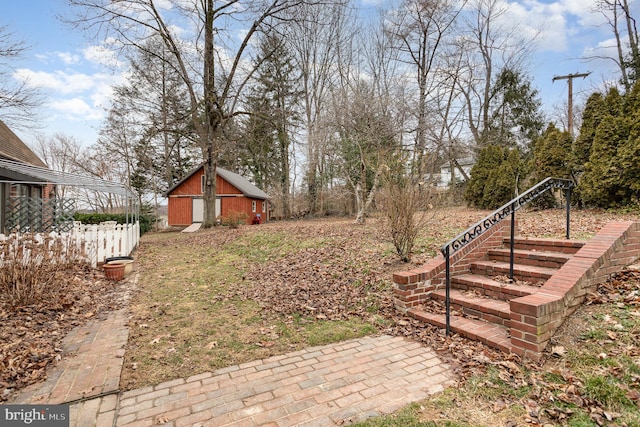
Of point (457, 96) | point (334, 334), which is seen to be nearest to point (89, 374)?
point (334, 334)

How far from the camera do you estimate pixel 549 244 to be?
445 cm

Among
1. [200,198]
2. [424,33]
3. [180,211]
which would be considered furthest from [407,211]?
[180,211]

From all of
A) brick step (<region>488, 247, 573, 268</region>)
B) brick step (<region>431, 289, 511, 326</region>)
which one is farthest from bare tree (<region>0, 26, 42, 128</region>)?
brick step (<region>488, 247, 573, 268</region>)

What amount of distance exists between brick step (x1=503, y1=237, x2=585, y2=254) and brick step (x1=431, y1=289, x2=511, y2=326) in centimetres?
131

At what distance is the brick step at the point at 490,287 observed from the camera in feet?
12.0

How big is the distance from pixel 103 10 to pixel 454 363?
16.4m

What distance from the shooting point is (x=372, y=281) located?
17.0 ft

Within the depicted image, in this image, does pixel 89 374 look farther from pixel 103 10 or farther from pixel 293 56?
pixel 293 56

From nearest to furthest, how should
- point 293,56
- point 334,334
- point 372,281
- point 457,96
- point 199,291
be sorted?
point 334,334 < point 372,281 < point 199,291 < point 457,96 < point 293,56

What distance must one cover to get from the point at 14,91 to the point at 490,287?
54.1 ft

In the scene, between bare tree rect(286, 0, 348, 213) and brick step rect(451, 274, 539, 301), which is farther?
bare tree rect(286, 0, 348, 213)

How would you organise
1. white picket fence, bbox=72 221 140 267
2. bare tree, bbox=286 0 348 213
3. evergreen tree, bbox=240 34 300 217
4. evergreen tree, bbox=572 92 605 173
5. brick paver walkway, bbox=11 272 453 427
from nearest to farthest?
brick paver walkway, bbox=11 272 453 427 → white picket fence, bbox=72 221 140 267 → evergreen tree, bbox=572 92 605 173 → bare tree, bbox=286 0 348 213 → evergreen tree, bbox=240 34 300 217

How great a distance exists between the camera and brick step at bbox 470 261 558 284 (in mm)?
3948

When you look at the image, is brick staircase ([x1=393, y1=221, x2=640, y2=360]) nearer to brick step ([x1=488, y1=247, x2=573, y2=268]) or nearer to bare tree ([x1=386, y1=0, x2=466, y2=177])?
brick step ([x1=488, y1=247, x2=573, y2=268])
